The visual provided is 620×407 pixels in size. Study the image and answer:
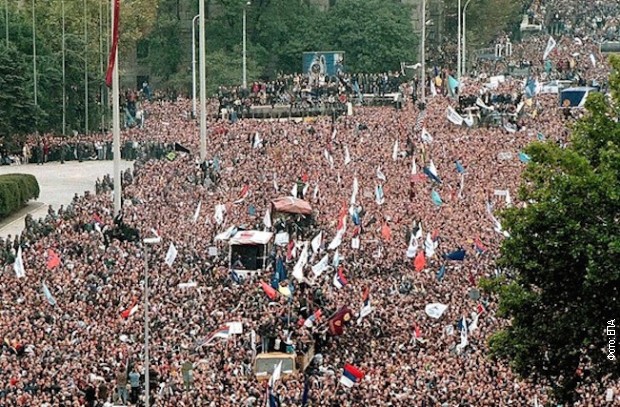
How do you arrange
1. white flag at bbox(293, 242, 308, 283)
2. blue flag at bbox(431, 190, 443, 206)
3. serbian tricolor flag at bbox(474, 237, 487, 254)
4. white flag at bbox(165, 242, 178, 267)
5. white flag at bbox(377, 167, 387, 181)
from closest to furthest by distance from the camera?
1. white flag at bbox(293, 242, 308, 283)
2. white flag at bbox(165, 242, 178, 267)
3. serbian tricolor flag at bbox(474, 237, 487, 254)
4. blue flag at bbox(431, 190, 443, 206)
5. white flag at bbox(377, 167, 387, 181)

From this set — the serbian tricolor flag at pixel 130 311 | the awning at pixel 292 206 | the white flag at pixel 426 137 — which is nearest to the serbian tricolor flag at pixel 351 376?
the serbian tricolor flag at pixel 130 311

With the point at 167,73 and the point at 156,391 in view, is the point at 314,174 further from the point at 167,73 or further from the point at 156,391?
the point at 167,73

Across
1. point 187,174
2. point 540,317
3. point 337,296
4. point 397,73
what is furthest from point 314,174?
point 397,73

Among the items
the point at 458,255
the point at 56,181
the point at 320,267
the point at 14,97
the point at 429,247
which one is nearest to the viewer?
the point at 320,267

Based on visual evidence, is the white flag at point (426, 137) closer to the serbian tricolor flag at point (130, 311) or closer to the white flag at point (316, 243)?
the white flag at point (316, 243)

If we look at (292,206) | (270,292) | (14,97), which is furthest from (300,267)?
(14,97)

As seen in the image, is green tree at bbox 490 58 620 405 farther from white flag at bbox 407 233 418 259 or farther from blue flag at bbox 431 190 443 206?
blue flag at bbox 431 190 443 206

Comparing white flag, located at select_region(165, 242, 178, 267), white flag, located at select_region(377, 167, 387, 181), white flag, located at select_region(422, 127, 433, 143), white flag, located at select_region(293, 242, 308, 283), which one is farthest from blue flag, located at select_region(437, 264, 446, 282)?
white flag, located at select_region(422, 127, 433, 143)

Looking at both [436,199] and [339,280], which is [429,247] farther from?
[436,199]

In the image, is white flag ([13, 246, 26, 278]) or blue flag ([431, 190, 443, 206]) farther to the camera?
blue flag ([431, 190, 443, 206])
